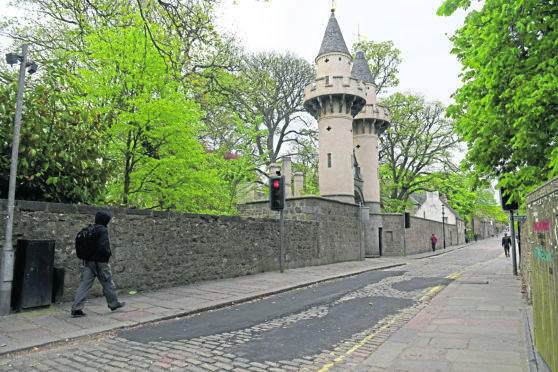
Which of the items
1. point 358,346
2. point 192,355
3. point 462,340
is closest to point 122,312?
point 192,355

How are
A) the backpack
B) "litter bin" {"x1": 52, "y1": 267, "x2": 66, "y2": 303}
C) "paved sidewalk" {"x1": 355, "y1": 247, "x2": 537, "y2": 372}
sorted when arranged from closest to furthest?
"paved sidewalk" {"x1": 355, "y1": 247, "x2": 537, "y2": 372}
the backpack
"litter bin" {"x1": 52, "y1": 267, "x2": 66, "y2": 303}

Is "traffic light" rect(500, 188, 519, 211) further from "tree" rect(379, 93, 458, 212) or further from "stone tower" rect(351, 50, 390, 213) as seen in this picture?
"tree" rect(379, 93, 458, 212)

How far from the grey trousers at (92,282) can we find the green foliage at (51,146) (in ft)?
7.89

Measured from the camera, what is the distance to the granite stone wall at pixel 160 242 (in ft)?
23.6

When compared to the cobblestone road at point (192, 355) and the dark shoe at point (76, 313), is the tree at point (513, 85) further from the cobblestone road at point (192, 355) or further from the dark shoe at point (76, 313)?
the dark shoe at point (76, 313)

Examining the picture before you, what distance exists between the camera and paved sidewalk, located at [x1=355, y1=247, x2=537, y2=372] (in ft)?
12.9

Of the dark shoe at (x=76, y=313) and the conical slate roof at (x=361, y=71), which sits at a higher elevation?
the conical slate roof at (x=361, y=71)

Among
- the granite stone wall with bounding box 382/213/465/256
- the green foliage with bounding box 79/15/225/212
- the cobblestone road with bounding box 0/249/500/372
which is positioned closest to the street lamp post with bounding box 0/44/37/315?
the cobblestone road with bounding box 0/249/500/372

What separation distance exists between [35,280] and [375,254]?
24230 millimetres

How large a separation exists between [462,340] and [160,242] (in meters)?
7.11

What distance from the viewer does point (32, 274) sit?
6348 millimetres

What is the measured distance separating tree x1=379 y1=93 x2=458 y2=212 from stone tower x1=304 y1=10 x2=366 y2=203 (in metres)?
11.2


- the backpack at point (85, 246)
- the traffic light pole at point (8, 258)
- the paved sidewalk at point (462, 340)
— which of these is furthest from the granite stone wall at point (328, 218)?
the traffic light pole at point (8, 258)

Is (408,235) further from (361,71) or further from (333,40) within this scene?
(333,40)
